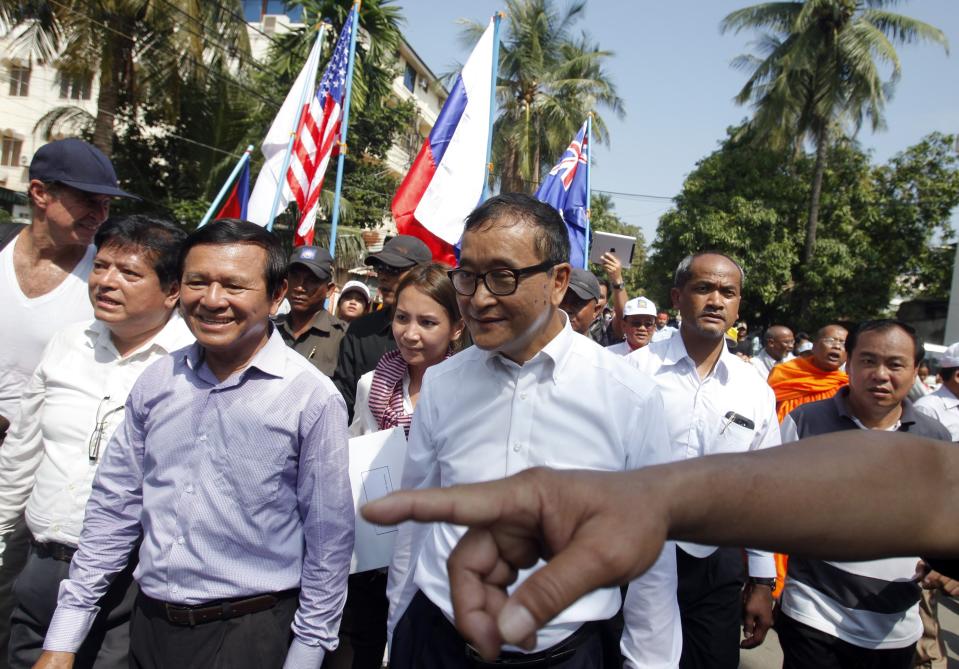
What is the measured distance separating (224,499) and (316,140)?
16.3ft

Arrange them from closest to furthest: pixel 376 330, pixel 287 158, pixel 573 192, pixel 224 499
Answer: pixel 224 499 < pixel 376 330 < pixel 287 158 < pixel 573 192

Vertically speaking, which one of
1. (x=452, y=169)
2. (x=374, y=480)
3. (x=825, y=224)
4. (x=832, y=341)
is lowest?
(x=374, y=480)

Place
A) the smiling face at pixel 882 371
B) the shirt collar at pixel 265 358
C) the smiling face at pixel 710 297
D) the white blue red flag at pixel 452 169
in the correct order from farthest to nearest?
the white blue red flag at pixel 452 169
the smiling face at pixel 710 297
the smiling face at pixel 882 371
the shirt collar at pixel 265 358

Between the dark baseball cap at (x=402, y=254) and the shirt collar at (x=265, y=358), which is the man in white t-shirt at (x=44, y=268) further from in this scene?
the dark baseball cap at (x=402, y=254)

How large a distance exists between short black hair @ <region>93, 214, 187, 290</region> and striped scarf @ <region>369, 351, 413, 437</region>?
904 millimetres

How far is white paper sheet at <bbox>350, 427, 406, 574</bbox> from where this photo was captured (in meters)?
2.37

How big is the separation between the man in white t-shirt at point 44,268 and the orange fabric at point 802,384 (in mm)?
4412

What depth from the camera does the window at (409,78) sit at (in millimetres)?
34031

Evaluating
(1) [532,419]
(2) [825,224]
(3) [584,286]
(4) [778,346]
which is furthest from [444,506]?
(2) [825,224]

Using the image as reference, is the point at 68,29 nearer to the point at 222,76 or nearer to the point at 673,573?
the point at 222,76

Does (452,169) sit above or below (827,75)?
below

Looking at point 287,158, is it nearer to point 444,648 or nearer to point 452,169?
point 452,169

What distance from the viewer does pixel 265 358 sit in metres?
2.08

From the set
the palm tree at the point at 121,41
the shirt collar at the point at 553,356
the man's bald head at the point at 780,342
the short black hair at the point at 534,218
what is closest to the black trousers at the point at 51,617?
the shirt collar at the point at 553,356
